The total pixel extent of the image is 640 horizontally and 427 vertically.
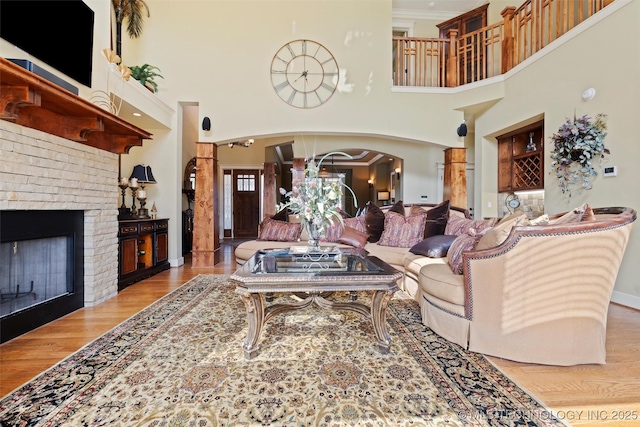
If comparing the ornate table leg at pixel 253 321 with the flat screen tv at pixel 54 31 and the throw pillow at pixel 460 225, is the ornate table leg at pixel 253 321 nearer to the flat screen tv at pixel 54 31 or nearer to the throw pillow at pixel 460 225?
the throw pillow at pixel 460 225

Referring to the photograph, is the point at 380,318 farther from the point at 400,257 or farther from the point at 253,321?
the point at 400,257

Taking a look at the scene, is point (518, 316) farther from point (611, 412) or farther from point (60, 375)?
point (60, 375)

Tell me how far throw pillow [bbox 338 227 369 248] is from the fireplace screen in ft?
9.89

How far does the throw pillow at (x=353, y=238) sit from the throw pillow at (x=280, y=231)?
0.63 meters

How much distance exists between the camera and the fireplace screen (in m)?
2.24

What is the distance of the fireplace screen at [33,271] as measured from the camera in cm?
224

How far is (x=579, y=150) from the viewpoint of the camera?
3162 mm

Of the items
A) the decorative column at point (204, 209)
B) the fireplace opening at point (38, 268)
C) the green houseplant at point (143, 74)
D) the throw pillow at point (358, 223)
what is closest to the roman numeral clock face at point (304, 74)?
the decorative column at point (204, 209)

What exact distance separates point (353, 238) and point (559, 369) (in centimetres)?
245

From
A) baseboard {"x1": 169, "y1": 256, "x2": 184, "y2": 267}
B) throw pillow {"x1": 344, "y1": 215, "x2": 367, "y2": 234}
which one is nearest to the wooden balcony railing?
throw pillow {"x1": 344, "y1": 215, "x2": 367, "y2": 234}

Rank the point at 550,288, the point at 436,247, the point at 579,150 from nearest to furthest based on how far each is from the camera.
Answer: the point at 550,288 < the point at 436,247 < the point at 579,150

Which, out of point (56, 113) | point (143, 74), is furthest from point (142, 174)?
point (56, 113)

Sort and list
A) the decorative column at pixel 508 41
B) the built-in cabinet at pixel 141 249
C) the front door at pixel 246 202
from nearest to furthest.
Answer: the built-in cabinet at pixel 141 249
the decorative column at pixel 508 41
the front door at pixel 246 202

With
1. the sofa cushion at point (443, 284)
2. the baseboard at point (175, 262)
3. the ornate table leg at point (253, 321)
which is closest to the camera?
the ornate table leg at point (253, 321)
